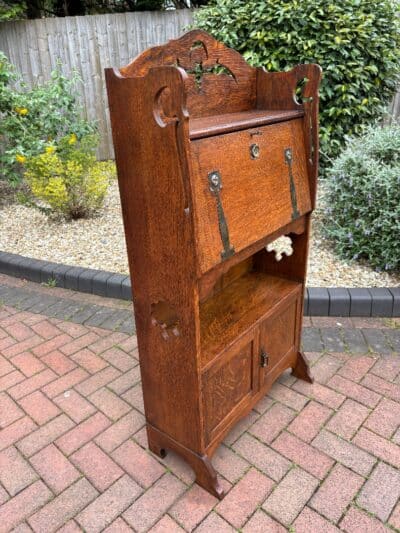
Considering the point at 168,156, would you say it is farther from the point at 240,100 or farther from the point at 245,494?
the point at 245,494

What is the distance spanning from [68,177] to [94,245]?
73 cm

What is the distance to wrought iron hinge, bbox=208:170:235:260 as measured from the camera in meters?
1.40

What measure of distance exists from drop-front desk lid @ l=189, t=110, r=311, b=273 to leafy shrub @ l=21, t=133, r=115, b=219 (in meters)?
2.69

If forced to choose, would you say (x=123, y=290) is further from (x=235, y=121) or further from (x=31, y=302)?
(x=235, y=121)

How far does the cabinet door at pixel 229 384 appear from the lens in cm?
174

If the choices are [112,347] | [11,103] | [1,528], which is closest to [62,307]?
[112,347]

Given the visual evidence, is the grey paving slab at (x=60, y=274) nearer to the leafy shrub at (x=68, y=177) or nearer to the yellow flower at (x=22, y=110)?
the leafy shrub at (x=68, y=177)

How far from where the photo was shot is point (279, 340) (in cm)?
219

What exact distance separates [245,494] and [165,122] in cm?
151

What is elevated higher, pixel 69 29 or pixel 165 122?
pixel 69 29

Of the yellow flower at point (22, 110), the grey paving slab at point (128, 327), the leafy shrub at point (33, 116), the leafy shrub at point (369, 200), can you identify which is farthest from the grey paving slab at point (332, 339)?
the yellow flower at point (22, 110)

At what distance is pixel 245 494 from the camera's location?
179 cm

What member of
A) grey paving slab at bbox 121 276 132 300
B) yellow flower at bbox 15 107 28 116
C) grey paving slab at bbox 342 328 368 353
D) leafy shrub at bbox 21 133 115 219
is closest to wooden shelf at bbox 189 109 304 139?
grey paving slab at bbox 342 328 368 353

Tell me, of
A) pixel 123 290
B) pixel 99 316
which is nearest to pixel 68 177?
pixel 123 290
